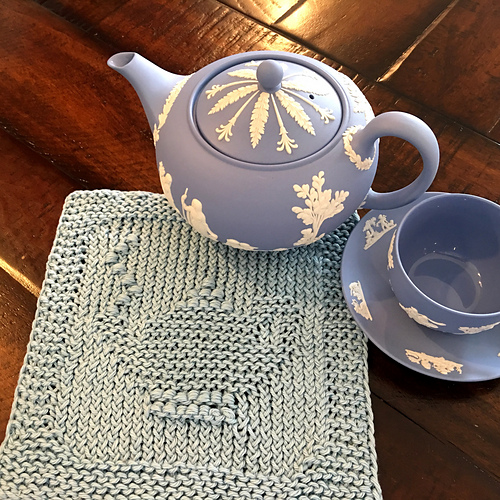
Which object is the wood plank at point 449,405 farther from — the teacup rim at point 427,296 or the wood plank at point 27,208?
the wood plank at point 27,208

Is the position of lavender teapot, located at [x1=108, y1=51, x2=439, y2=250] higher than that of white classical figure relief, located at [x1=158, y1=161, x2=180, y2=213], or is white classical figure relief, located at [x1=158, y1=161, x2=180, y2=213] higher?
lavender teapot, located at [x1=108, y1=51, x2=439, y2=250]

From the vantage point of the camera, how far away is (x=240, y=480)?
0.49 m

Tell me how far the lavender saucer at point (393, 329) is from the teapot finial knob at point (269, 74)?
206 millimetres

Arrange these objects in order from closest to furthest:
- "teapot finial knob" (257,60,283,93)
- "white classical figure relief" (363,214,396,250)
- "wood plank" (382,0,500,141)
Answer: "teapot finial knob" (257,60,283,93) → "white classical figure relief" (363,214,396,250) → "wood plank" (382,0,500,141)

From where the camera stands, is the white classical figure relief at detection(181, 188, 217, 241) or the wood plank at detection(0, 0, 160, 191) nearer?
the white classical figure relief at detection(181, 188, 217, 241)

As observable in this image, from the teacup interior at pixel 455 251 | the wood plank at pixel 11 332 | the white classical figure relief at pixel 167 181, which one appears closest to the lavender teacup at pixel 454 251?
the teacup interior at pixel 455 251

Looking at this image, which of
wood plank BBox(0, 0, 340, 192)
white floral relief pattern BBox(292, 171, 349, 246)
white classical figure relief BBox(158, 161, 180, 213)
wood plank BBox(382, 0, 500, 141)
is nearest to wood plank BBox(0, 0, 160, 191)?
wood plank BBox(0, 0, 340, 192)

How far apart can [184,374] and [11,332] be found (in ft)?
0.66

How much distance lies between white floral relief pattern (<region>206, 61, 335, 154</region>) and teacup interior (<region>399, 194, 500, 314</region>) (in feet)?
0.50

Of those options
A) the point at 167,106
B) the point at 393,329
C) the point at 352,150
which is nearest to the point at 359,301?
the point at 393,329

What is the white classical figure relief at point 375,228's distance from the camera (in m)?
0.60

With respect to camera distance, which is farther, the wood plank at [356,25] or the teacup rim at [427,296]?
the wood plank at [356,25]

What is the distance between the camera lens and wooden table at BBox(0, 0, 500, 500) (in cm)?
53

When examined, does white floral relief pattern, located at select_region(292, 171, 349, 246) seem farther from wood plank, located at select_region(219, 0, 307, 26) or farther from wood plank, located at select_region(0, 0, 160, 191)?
wood plank, located at select_region(219, 0, 307, 26)
